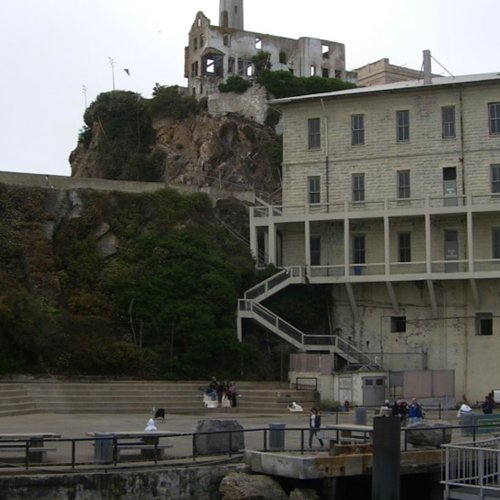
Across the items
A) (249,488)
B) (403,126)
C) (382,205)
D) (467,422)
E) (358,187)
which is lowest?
(249,488)

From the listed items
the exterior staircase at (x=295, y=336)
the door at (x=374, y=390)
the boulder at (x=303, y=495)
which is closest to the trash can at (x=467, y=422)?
the boulder at (x=303, y=495)

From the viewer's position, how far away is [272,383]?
156ft

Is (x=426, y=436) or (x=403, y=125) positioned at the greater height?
(x=403, y=125)

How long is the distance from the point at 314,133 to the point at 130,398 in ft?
59.2

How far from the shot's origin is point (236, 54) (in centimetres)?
8088

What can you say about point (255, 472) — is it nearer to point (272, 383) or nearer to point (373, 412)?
point (373, 412)

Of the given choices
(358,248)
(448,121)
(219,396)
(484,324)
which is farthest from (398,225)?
(219,396)

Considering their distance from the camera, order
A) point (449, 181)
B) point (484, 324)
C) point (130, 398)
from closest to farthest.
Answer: point (130, 398), point (484, 324), point (449, 181)

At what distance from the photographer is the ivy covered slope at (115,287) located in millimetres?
43688

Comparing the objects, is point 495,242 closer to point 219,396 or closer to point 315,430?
→ point 219,396

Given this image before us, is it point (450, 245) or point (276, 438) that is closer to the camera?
point (276, 438)

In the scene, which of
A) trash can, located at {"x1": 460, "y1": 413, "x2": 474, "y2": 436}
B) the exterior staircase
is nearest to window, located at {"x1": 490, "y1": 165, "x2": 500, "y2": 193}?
the exterior staircase

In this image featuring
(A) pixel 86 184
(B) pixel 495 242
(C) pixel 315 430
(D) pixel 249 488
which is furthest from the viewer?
(A) pixel 86 184

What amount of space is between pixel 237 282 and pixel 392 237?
7.52 m
